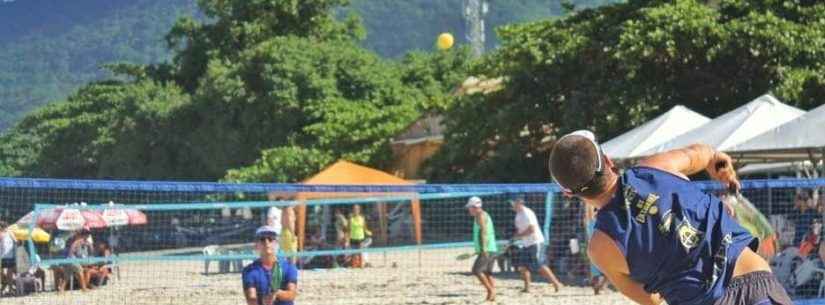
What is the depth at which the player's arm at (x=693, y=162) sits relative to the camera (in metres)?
4.55

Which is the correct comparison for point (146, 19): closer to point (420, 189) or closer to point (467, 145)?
point (467, 145)

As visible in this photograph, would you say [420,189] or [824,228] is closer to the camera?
[420,189]

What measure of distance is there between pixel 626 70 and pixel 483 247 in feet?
23.4

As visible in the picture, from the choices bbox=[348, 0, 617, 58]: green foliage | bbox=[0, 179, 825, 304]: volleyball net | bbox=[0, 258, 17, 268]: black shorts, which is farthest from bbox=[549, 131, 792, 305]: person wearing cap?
bbox=[348, 0, 617, 58]: green foliage

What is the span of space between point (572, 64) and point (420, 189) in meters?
13.5

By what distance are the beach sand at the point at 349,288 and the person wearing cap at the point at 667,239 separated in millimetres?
8316

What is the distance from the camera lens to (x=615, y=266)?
4.32 meters

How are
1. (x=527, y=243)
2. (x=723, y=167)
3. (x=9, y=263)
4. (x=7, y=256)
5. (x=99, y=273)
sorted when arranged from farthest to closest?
(x=527, y=243)
(x=7, y=256)
(x=9, y=263)
(x=99, y=273)
(x=723, y=167)

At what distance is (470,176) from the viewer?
25656 millimetres

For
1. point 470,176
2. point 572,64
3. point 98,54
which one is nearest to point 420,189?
point 572,64

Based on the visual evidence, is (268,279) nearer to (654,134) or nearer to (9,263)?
(9,263)

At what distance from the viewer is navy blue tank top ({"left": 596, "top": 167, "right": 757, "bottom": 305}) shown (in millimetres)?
4242

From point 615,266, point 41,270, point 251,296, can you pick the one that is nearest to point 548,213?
point 41,270

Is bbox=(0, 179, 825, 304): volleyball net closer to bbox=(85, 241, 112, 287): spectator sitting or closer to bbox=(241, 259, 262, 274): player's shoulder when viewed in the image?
bbox=(85, 241, 112, 287): spectator sitting
